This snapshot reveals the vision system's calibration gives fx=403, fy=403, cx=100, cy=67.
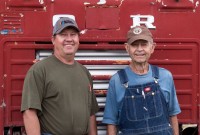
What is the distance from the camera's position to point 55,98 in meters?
2.61

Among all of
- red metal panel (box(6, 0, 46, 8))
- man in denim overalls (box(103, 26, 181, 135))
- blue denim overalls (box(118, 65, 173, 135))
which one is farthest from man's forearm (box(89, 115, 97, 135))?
red metal panel (box(6, 0, 46, 8))

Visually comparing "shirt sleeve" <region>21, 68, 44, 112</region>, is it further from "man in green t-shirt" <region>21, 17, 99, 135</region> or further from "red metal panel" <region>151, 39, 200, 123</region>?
"red metal panel" <region>151, 39, 200, 123</region>

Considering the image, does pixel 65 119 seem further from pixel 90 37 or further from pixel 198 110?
pixel 198 110

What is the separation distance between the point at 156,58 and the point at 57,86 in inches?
35.6

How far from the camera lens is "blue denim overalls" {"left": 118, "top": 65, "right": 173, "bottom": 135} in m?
2.72

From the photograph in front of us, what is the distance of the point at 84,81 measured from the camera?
279 cm

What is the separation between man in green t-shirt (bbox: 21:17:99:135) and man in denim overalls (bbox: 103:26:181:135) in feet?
0.73

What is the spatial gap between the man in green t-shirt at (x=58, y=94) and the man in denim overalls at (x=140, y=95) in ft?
0.73

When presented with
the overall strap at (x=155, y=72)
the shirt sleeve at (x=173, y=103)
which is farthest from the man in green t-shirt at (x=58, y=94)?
the shirt sleeve at (x=173, y=103)

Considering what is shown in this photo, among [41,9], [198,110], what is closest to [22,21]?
[41,9]

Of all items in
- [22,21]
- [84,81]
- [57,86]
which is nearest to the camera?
[57,86]

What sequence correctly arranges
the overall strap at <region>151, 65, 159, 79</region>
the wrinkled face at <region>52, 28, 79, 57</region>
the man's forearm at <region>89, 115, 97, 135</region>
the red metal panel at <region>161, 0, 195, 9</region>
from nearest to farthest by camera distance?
the wrinkled face at <region>52, 28, 79, 57</region>, the overall strap at <region>151, 65, 159, 79</region>, the man's forearm at <region>89, 115, 97, 135</region>, the red metal panel at <region>161, 0, 195, 9</region>

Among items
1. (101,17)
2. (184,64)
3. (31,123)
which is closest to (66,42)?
(101,17)

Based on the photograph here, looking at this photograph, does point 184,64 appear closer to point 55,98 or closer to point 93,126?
point 93,126
